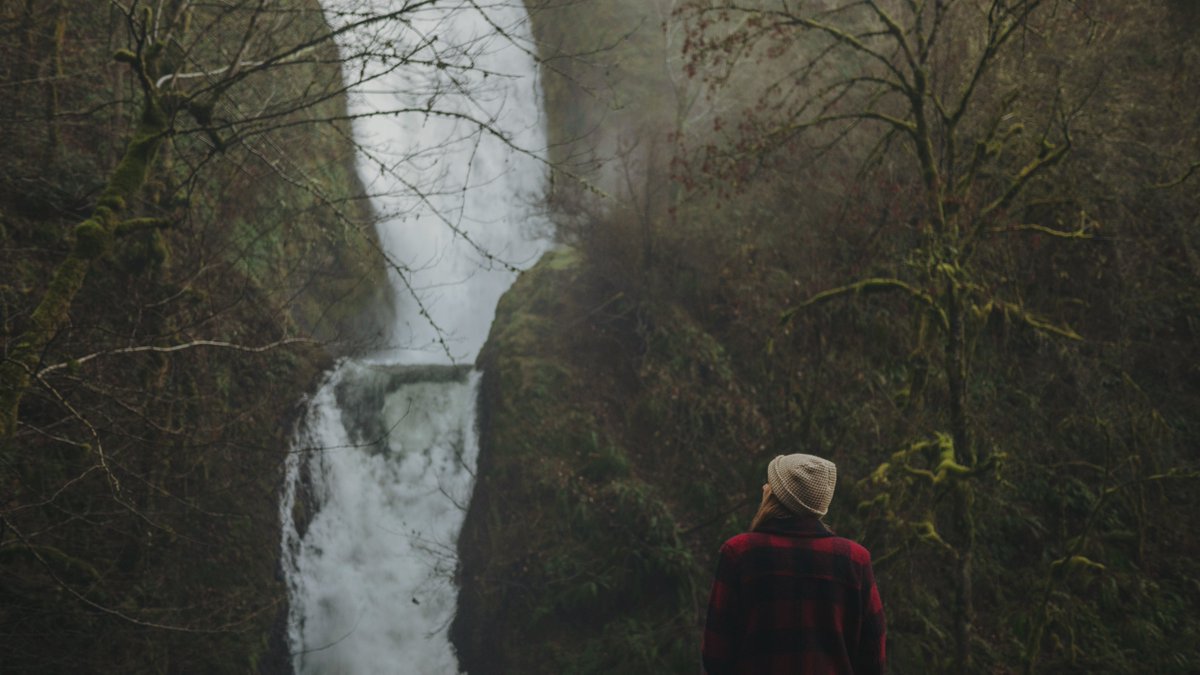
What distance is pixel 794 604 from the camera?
2621mm

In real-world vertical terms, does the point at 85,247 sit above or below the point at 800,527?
above

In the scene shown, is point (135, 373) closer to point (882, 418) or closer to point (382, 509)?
point (382, 509)

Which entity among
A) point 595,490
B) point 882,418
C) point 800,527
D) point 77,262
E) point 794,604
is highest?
point 77,262

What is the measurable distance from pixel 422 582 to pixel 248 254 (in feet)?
18.0

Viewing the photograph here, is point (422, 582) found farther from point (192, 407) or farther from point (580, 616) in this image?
point (192, 407)

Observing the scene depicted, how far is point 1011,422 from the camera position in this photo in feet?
28.1

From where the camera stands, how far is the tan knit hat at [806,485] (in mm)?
2623

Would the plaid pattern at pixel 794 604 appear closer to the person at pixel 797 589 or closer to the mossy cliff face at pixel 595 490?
the person at pixel 797 589

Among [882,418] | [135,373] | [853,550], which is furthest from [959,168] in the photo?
[135,373]

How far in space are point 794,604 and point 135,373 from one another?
26.1 feet

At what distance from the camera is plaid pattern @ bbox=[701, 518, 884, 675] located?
2.62 m

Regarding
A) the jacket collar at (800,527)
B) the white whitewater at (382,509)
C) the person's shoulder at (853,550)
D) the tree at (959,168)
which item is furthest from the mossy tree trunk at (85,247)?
the white whitewater at (382,509)

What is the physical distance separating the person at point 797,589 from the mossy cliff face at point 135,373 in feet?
10.2

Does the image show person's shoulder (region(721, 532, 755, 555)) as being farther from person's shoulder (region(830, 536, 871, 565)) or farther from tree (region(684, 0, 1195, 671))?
tree (region(684, 0, 1195, 671))
